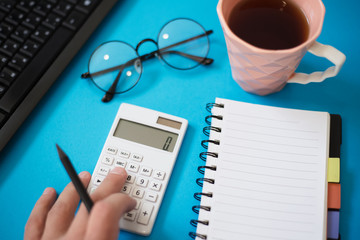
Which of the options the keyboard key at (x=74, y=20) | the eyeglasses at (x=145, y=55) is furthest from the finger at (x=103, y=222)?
the keyboard key at (x=74, y=20)

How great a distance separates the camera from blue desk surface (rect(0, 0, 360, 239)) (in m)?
0.48

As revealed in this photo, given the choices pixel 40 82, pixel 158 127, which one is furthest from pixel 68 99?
pixel 158 127

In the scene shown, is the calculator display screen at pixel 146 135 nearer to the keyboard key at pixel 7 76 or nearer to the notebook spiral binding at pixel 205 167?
the notebook spiral binding at pixel 205 167

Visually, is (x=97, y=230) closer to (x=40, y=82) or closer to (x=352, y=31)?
(x=40, y=82)

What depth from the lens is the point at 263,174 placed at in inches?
18.3

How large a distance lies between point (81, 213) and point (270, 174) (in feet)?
0.92

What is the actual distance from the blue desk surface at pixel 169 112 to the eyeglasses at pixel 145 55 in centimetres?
1

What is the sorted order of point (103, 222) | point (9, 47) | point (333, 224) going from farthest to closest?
1. point (9, 47)
2. point (333, 224)
3. point (103, 222)

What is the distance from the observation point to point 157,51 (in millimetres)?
573

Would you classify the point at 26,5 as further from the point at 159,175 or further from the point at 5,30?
the point at 159,175

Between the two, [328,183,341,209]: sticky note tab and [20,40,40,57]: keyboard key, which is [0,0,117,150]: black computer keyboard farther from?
[328,183,341,209]: sticky note tab

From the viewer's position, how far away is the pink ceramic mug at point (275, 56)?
1.27ft

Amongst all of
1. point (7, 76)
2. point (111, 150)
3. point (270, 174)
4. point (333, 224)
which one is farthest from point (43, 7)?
point (333, 224)

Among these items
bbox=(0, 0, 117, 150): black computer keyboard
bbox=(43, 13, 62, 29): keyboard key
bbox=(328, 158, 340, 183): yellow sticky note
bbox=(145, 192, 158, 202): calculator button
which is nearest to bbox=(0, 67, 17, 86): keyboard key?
bbox=(0, 0, 117, 150): black computer keyboard
